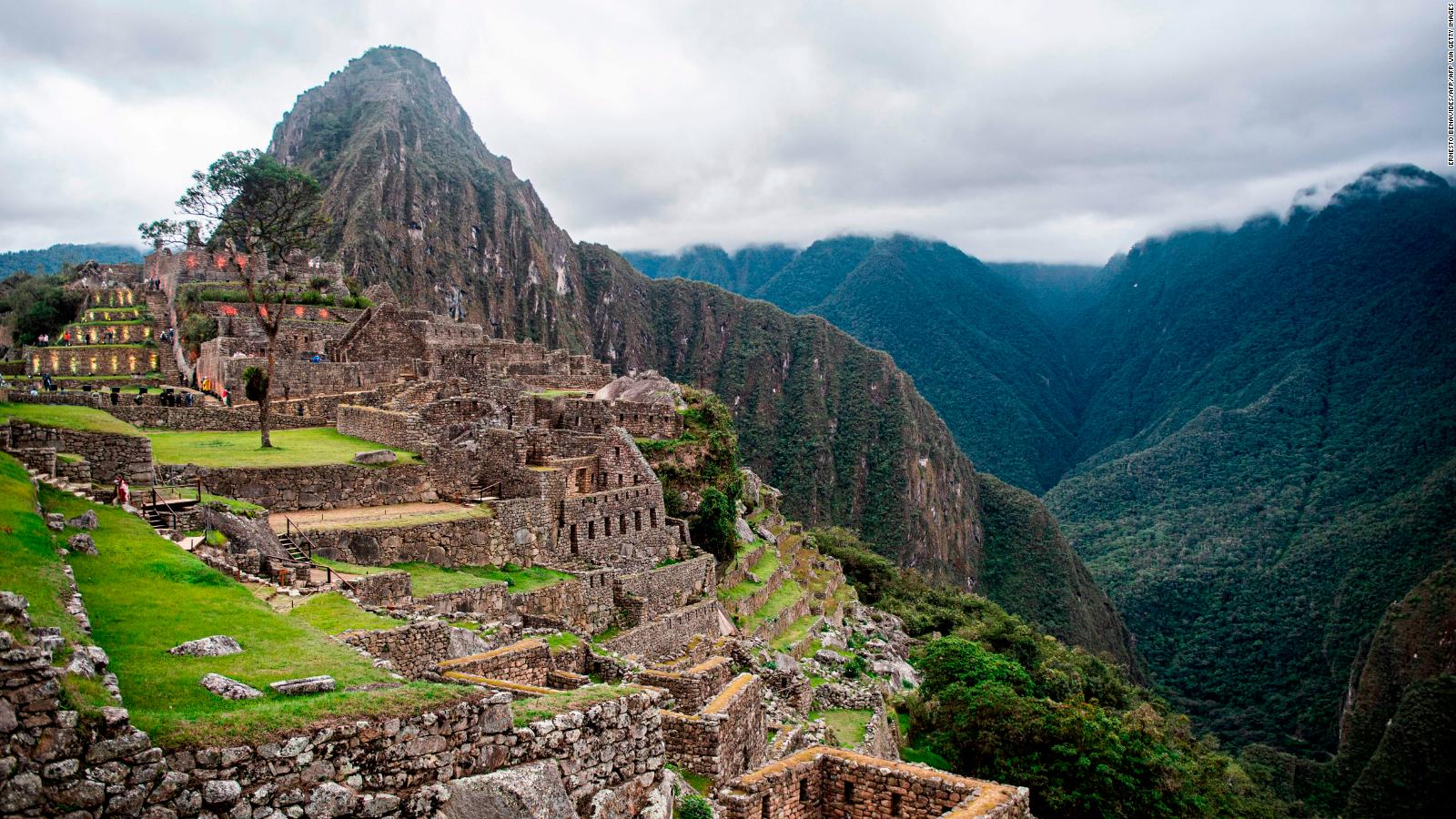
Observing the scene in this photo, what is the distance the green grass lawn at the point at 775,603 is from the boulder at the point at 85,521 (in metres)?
20.4

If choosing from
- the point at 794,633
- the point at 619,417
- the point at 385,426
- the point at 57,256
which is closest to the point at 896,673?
the point at 794,633

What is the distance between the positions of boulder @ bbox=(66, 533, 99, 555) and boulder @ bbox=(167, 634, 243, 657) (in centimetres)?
279

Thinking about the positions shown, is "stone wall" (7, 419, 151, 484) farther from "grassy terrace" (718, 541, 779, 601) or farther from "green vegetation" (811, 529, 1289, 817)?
"grassy terrace" (718, 541, 779, 601)

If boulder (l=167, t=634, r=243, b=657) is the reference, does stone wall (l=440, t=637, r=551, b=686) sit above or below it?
below

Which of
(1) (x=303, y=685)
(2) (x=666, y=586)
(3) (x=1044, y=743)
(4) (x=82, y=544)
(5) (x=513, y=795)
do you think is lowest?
(3) (x=1044, y=743)

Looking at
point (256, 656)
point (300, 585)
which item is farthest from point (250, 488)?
point (256, 656)

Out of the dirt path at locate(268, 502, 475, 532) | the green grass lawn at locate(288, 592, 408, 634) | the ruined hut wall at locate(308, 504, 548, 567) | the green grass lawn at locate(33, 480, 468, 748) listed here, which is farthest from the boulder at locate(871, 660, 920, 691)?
the green grass lawn at locate(33, 480, 468, 748)

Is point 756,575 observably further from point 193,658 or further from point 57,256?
point 57,256

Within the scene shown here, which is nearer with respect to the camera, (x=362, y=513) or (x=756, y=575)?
(x=362, y=513)

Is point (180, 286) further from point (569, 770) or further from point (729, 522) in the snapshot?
point (569, 770)

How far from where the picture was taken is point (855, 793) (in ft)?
28.3

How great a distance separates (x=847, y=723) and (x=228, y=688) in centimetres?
1627

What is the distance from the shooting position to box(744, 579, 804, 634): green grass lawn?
29.7 m

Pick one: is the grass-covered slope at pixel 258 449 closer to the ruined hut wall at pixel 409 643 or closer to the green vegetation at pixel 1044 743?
the ruined hut wall at pixel 409 643
